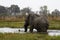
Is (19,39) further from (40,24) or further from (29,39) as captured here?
(40,24)

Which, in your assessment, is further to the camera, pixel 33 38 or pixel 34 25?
pixel 34 25

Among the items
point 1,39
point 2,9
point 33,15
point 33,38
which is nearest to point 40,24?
point 33,15

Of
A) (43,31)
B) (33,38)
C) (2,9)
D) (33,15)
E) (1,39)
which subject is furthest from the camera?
(2,9)

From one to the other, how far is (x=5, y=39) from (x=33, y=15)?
303 inches

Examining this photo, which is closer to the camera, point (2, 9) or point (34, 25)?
point (34, 25)

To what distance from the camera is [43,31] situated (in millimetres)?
18156

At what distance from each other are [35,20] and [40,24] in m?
0.87

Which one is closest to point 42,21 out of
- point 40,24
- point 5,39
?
point 40,24

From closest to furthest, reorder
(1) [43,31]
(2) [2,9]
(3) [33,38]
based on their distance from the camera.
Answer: (3) [33,38]
(1) [43,31]
(2) [2,9]

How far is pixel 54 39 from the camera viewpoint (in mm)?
12711

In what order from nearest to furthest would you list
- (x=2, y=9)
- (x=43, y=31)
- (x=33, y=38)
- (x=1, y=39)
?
(x=1, y=39) → (x=33, y=38) → (x=43, y=31) → (x=2, y=9)

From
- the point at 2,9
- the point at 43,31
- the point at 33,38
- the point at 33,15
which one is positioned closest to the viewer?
the point at 33,38

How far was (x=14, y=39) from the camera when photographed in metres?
12.2

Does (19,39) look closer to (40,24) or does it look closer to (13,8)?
(40,24)
